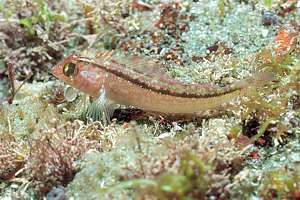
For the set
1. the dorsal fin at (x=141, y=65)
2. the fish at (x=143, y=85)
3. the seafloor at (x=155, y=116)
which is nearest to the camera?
the seafloor at (x=155, y=116)

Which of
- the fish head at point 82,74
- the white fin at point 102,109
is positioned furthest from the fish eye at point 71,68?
the white fin at point 102,109

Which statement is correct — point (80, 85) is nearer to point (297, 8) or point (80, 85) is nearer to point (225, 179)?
point (225, 179)

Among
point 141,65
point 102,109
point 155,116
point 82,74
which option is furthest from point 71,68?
point 155,116

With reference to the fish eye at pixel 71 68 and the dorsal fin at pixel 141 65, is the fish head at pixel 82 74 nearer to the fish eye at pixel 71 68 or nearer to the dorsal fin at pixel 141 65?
the fish eye at pixel 71 68

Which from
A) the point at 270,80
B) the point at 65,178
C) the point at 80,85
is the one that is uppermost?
the point at 270,80

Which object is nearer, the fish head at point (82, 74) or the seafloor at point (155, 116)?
the seafloor at point (155, 116)

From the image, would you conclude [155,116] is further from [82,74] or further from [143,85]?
[82,74]

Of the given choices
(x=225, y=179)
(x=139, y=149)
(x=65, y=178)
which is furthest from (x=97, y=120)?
(x=225, y=179)

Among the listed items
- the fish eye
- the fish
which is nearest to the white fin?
the fish
